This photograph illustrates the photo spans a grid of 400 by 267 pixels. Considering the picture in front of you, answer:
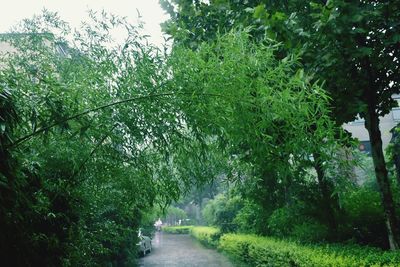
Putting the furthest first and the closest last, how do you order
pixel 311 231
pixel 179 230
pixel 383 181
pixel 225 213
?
pixel 179 230
pixel 225 213
pixel 311 231
pixel 383 181

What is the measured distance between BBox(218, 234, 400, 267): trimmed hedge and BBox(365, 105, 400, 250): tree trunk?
30 cm

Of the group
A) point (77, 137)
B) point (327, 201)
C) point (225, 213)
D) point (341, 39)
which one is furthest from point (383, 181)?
point (225, 213)

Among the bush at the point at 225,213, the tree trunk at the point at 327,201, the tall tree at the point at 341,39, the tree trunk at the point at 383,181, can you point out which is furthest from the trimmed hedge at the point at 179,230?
the tall tree at the point at 341,39

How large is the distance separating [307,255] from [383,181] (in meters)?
1.76

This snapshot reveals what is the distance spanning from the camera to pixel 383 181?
15.9 ft

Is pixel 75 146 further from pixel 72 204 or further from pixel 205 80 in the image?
pixel 205 80

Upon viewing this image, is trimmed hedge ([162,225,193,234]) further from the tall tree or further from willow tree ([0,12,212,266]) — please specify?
willow tree ([0,12,212,266])

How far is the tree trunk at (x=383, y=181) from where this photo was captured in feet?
15.5

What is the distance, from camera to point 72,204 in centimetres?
334

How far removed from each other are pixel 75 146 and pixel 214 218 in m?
14.5

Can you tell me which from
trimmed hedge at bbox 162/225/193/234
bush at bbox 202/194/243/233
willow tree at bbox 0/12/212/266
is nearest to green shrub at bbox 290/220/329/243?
willow tree at bbox 0/12/212/266

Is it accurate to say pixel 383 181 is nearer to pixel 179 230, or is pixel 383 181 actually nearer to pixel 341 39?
pixel 341 39

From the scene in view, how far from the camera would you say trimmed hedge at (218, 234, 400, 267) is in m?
4.36

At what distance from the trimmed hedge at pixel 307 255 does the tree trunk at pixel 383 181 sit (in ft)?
0.98
